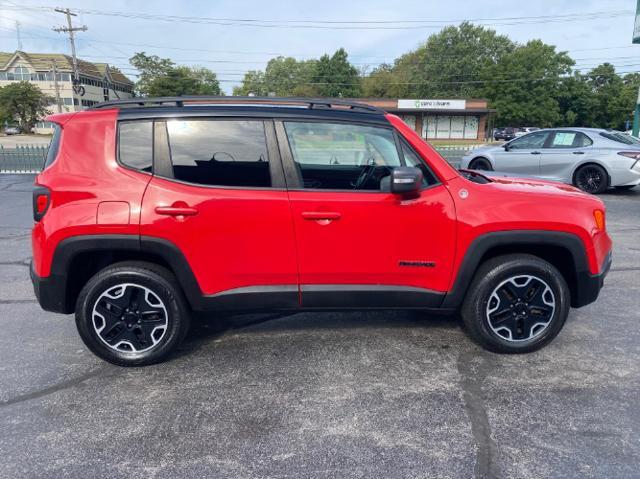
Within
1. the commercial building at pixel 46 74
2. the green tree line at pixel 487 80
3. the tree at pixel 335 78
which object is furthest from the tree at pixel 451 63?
the commercial building at pixel 46 74

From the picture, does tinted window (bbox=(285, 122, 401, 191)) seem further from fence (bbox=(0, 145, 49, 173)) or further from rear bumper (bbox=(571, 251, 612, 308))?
fence (bbox=(0, 145, 49, 173))

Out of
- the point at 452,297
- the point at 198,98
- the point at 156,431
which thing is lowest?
the point at 156,431

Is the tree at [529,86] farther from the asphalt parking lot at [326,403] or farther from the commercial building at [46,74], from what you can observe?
the asphalt parking lot at [326,403]

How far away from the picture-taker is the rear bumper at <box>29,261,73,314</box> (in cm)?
307

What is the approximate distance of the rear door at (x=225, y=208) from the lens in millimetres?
2990

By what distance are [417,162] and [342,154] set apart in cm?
55

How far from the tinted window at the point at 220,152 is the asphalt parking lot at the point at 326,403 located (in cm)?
134

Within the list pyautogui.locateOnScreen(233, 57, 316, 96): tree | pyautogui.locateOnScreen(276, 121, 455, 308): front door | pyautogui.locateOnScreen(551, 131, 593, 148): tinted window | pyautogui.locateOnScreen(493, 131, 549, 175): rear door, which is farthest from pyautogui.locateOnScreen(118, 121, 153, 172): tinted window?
pyautogui.locateOnScreen(233, 57, 316, 96): tree

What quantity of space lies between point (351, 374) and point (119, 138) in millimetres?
2249

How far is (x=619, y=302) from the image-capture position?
4.38m

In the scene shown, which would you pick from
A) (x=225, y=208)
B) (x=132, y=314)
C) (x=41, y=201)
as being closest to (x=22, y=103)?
(x=41, y=201)

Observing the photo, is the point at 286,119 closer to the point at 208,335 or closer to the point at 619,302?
the point at 208,335

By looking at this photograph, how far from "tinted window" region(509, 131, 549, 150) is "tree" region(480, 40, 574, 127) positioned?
208 feet

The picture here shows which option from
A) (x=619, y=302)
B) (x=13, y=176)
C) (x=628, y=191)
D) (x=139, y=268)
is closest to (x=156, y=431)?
(x=139, y=268)
